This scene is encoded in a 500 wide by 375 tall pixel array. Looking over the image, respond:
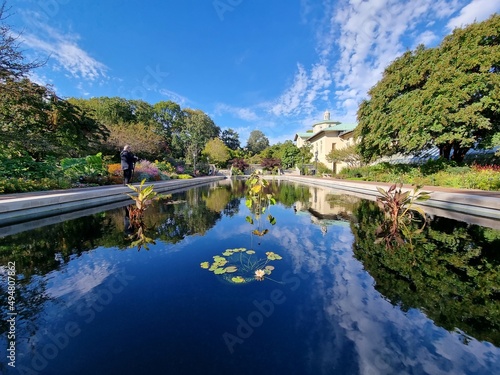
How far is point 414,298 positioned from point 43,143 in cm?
1367

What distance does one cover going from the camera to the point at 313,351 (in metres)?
1.68

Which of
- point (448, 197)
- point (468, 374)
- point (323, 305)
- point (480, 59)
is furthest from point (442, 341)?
point (480, 59)

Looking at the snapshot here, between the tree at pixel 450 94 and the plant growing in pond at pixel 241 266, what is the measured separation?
44.7ft

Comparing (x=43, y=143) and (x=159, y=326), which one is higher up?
(x=43, y=143)

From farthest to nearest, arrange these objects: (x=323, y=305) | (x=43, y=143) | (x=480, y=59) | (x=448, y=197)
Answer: (x=480, y=59), (x=43, y=143), (x=448, y=197), (x=323, y=305)

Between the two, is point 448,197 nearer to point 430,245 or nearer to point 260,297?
point 430,245

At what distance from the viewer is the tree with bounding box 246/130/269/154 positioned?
65875mm

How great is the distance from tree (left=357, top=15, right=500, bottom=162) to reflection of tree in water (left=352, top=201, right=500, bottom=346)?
32.4 ft

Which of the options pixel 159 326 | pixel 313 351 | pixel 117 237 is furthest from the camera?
pixel 117 237

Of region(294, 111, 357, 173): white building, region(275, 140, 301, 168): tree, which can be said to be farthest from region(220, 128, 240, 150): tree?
region(294, 111, 357, 173): white building

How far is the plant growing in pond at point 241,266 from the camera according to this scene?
289 centimetres

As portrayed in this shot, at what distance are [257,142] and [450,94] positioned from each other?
187 ft

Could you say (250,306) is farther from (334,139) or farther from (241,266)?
(334,139)

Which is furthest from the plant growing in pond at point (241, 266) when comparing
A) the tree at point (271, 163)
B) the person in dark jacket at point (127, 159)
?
the tree at point (271, 163)
